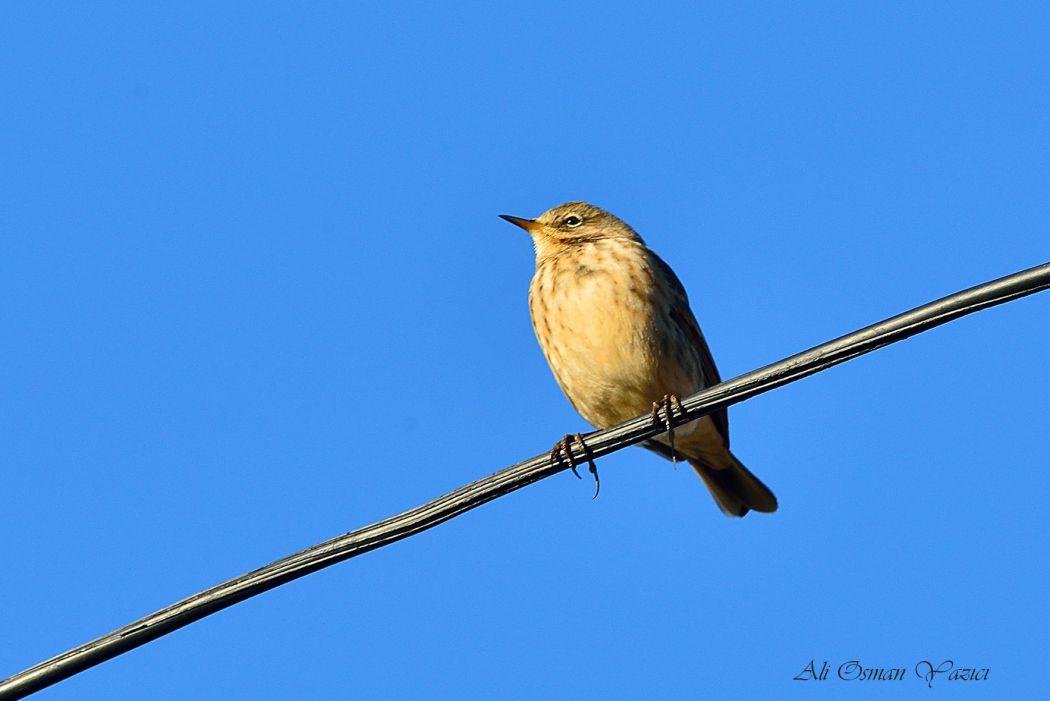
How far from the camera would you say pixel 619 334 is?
30.8ft

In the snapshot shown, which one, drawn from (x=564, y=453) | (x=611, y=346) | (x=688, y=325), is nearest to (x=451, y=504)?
(x=564, y=453)

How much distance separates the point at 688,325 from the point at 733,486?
1688 mm

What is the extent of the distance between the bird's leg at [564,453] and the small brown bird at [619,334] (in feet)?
3.83

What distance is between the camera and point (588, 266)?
9.77 meters

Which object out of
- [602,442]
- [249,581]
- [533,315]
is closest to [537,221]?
[533,315]

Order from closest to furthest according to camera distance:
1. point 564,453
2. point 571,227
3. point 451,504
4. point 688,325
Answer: point 451,504
point 564,453
point 688,325
point 571,227

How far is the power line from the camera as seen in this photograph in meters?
5.45

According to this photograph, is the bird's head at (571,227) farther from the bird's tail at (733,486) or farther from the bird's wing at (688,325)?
the bird's tail at (733,486)

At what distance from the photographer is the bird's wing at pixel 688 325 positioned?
Answer: 9.78 m

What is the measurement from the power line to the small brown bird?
2.74 m

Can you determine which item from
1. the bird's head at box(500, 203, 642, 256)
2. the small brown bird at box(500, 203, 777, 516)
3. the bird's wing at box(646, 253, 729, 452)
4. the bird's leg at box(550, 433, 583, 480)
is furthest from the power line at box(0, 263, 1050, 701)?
the bird's head at box(500, 203, 642, 256)

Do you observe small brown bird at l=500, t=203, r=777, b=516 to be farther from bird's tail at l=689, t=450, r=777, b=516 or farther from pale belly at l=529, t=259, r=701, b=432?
bird's tail at l=689, t=450, r=777, b=516

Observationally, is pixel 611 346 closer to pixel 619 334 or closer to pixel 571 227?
pixel 619 334

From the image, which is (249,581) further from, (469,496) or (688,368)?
(688,368)
